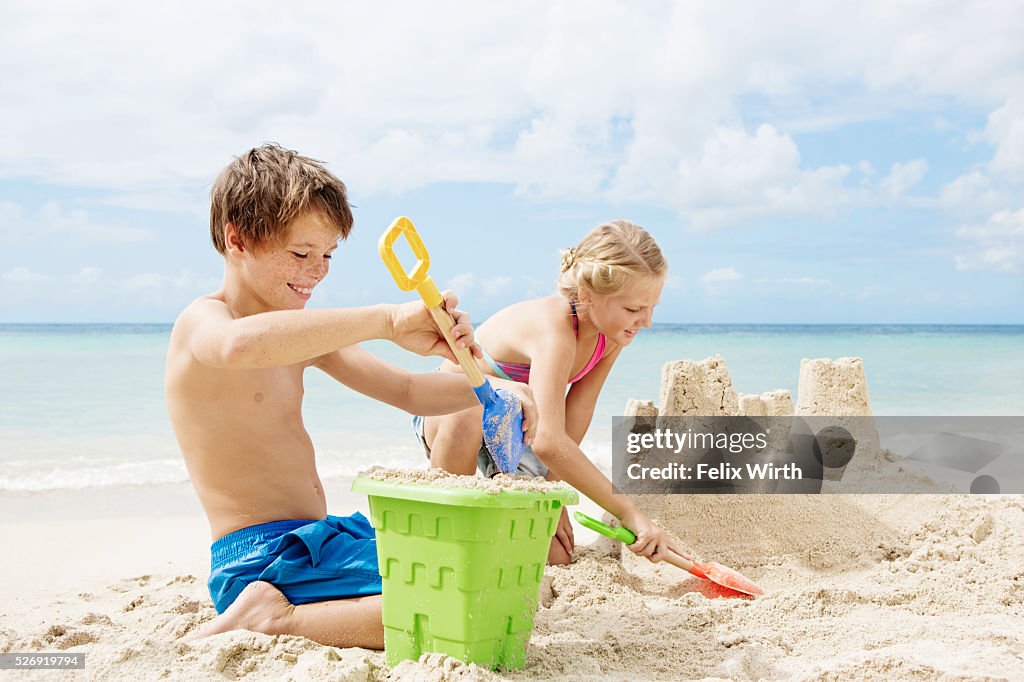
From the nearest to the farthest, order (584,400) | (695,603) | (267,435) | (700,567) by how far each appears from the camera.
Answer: (267,435), (695,603), (700,567), (584,400)

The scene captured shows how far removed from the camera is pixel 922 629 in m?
2.05

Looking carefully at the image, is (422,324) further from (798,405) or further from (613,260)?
(798,405)

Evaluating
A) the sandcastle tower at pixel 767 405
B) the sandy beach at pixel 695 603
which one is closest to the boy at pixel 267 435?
the sandy beach at pixel 695 603

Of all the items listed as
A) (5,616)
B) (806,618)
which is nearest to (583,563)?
(806,618)

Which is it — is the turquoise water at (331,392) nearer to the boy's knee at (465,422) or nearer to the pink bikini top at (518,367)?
the pink bikini top at (518,367)

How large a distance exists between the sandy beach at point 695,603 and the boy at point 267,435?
4.4 inches

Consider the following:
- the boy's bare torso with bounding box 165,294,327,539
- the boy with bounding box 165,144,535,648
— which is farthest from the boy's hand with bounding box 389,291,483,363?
the boy's bare torso with bounding box 165,294,327,539

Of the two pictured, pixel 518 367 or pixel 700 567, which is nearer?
pixel 700 567

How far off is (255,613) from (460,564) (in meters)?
0.63

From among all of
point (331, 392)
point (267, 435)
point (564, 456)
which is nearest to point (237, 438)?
point (267, 435)

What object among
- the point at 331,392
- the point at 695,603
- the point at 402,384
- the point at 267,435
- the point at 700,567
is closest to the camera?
the point at 267,435

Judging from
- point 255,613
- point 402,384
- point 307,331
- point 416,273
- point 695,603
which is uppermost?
point 416,273

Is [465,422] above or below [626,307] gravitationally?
below

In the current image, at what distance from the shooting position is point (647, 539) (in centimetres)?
259
